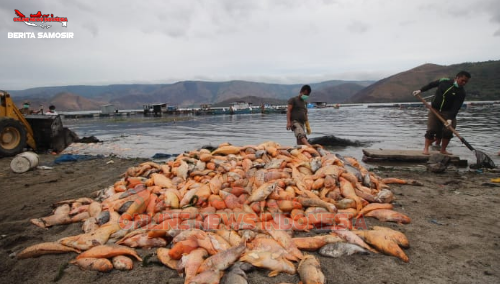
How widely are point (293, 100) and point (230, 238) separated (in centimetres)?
653

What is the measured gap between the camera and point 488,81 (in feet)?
354

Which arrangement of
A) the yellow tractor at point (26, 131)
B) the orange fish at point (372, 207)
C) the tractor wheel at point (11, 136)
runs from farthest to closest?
the yellow tractor at point (26, 131) → the tractor wheel at point (11, 136) → the orange fish at point (372, 207)

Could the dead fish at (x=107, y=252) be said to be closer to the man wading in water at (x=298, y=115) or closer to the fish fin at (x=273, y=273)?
the fish fin at (x=273, y=273)

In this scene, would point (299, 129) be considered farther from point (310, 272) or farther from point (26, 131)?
point (26, 131)

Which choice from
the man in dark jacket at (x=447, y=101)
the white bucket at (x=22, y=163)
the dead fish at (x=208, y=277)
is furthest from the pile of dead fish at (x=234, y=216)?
the white bucket at (x=22, y=163)

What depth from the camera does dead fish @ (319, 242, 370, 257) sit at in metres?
3.74

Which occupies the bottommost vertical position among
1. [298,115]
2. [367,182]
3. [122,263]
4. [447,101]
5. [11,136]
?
[122,263]

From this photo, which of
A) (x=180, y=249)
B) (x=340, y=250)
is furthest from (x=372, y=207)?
(x=180, y=249)

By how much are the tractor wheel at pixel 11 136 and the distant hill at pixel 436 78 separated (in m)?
125

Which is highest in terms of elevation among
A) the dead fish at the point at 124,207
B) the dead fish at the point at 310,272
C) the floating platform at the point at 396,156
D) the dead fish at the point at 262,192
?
the dead fish at the point at 262,192

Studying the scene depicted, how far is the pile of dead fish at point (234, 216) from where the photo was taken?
3529mm

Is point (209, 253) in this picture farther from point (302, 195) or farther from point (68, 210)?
point (68, 210)

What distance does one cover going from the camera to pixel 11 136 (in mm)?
12570

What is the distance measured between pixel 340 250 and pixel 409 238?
1333 mm
